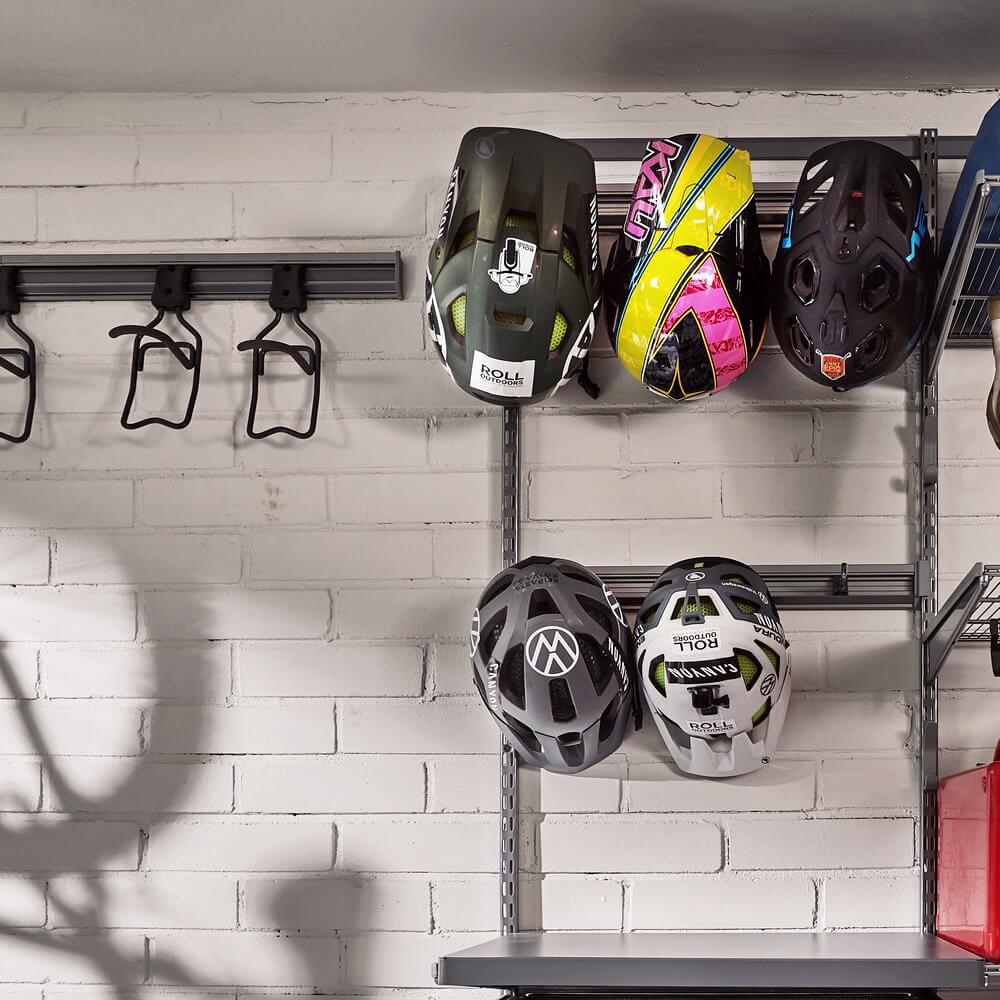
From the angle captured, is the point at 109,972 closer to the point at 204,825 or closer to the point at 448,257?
the point at 204,825

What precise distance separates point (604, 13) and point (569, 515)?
712 mm

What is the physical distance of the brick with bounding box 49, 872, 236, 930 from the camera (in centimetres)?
160

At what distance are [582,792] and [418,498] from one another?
50cm

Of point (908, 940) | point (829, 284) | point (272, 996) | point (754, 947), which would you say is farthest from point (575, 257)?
point (272, 996)

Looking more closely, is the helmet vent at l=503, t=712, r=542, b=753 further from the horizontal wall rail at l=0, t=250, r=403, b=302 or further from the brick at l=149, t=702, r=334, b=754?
the horizontal wall rail at l=0, t=250, r=403, b=302

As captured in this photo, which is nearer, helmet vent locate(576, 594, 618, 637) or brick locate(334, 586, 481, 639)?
helmet vent locate(576, 594, 618, 637)

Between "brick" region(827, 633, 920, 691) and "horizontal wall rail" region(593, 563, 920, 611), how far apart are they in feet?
0.16

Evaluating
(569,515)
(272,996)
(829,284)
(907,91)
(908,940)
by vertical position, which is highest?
(907,91)

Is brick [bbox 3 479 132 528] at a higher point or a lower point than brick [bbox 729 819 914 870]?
higher

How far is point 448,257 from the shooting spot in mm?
1400

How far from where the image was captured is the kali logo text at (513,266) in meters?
1.36

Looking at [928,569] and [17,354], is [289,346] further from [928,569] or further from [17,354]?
[928,569]

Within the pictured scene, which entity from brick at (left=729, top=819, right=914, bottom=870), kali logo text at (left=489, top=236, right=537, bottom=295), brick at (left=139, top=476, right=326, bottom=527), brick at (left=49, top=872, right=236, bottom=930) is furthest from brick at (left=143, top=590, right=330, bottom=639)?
brick at (left=729, top=819, right=914, bottom=870)

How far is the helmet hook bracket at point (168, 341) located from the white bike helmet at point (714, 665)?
77 centimetres
